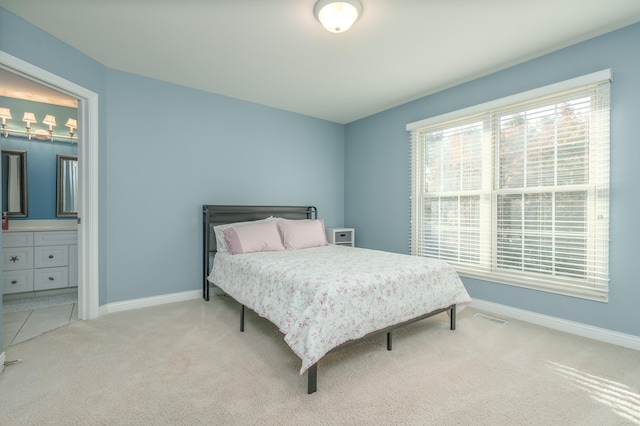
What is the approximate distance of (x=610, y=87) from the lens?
8.20 ft

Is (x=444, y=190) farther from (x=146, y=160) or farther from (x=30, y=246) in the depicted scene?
(x=30, y=246)

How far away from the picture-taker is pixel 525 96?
116 inches

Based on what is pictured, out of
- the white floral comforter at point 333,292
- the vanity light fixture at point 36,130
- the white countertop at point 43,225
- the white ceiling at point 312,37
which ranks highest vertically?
the white ceiling at point 312,37

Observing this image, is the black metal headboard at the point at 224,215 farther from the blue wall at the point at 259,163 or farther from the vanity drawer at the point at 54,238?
the vanity drawer at the point at 54,238

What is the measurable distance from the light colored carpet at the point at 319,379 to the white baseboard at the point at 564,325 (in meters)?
0.10

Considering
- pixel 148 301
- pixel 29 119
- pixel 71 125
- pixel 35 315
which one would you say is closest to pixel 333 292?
pixel 148 301

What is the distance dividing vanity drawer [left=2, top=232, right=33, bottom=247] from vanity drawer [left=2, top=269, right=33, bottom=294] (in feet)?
1.10

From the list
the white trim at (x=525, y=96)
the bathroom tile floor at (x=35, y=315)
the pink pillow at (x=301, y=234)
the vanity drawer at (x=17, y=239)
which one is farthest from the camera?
the pink pillow at (x=301, y=234)

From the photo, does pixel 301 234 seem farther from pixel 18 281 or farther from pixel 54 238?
pixel 18 281

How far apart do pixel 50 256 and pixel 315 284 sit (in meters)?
3.86

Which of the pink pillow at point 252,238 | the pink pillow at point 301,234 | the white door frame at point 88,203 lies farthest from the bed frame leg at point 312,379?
the white door frame at point 88,203

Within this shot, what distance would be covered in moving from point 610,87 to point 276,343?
3.60m

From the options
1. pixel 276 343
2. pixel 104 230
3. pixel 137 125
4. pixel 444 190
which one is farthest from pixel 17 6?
pixel 444 190

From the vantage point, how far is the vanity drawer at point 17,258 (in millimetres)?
3545
